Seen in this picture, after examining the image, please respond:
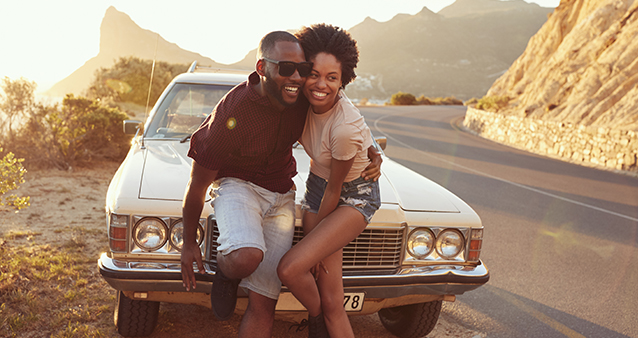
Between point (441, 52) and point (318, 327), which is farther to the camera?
point (441, 52)

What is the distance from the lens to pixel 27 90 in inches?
319

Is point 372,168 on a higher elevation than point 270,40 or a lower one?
lower

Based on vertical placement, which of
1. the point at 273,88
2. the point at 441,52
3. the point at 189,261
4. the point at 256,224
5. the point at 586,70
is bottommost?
the point at 189,261

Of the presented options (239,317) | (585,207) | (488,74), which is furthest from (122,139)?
(488,74)

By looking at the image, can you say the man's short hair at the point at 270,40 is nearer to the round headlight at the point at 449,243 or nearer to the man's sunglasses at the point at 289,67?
the man's sunglasses at the point at 289,67

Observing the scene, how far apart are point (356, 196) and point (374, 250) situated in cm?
44

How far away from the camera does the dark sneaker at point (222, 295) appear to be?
232cm

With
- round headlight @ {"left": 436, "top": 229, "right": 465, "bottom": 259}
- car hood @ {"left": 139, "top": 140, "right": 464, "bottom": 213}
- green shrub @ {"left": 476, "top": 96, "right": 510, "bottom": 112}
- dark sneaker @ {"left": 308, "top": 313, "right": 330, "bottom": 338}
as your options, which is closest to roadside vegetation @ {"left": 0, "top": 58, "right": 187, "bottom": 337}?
car hood @ {"left": 139, "top": 140, "right": 464, "bottom": 213}

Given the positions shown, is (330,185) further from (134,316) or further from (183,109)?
(183,109)

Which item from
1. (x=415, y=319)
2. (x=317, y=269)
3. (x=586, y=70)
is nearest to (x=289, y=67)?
(x=317, y=269)

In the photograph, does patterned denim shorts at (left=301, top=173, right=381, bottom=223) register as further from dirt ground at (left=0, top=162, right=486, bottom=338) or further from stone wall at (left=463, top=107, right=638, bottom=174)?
stone wall at (left=463, top=107, right=638, bottom=174)

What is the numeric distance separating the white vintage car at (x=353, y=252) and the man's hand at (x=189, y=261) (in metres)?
0.07

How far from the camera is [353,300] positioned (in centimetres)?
265

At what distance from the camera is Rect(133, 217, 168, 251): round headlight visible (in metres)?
2.55
